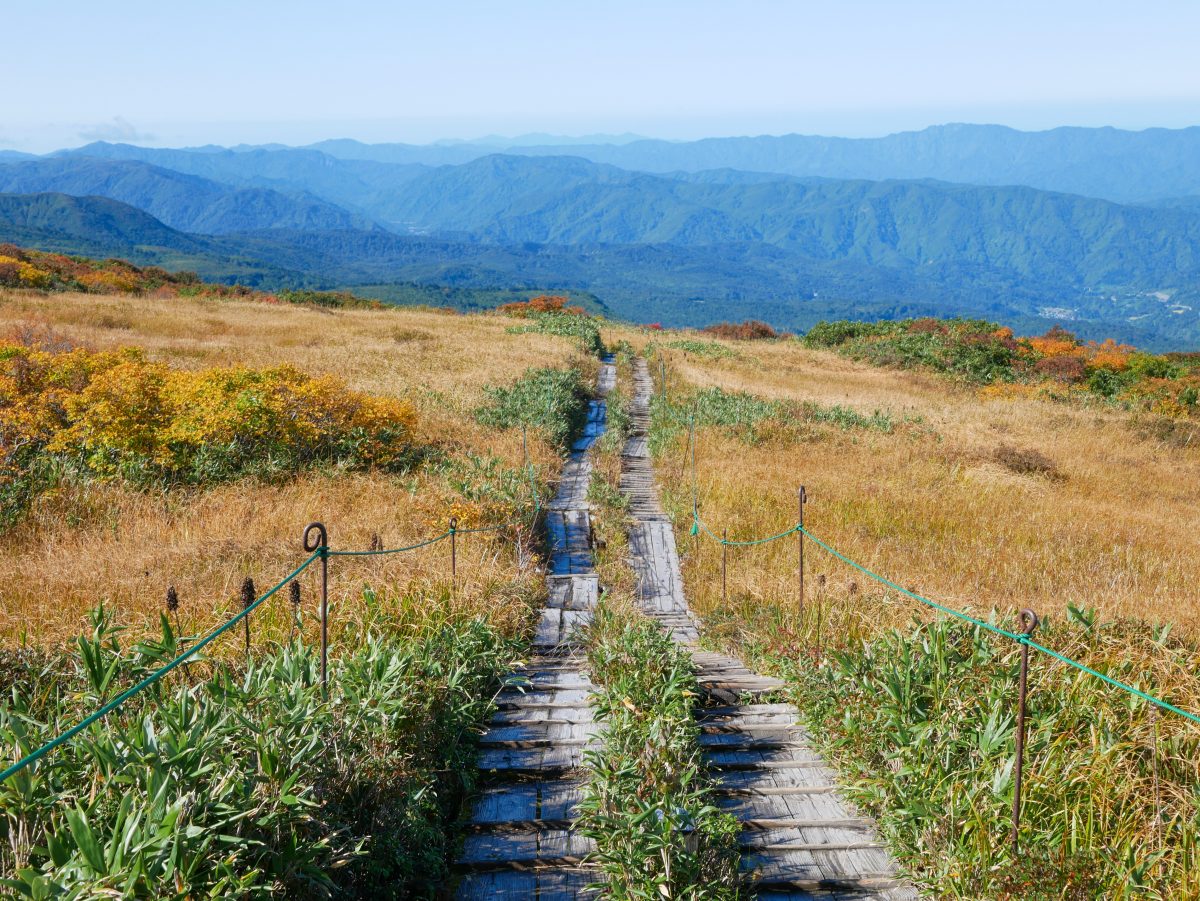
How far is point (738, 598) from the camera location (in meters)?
8.73

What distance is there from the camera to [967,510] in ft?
40.8

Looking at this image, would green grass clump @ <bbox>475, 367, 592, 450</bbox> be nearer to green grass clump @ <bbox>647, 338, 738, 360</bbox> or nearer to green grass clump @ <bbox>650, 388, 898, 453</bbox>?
green grass clump @ <bbox>650, 388, 898, 453</bbox>

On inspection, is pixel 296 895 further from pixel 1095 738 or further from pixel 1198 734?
pixel 1198 734

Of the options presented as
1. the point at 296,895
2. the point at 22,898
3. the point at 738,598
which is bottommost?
the point at 738,598

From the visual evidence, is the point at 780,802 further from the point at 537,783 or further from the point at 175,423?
the point at 175,423

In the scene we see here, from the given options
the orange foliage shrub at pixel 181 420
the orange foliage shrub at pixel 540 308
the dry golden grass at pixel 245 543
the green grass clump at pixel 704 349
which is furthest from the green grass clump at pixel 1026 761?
the orange foliage shrub at pixel 540 308

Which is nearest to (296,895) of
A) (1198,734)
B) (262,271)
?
(1198,734)

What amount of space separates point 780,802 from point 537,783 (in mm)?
1407

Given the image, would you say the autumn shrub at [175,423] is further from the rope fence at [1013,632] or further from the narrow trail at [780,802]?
the narrow trail at [780,802]

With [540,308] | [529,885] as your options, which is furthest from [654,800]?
[540,308]

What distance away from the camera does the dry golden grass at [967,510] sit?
878 centimetres

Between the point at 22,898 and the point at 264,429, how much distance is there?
34.1 feet

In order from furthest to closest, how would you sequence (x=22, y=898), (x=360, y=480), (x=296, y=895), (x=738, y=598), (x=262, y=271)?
(x=262, y=271) → (x=360, y=480) → (x=738, y=598) → (x=296, y=895) → (x=22, y=898)

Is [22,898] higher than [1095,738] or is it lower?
higher
